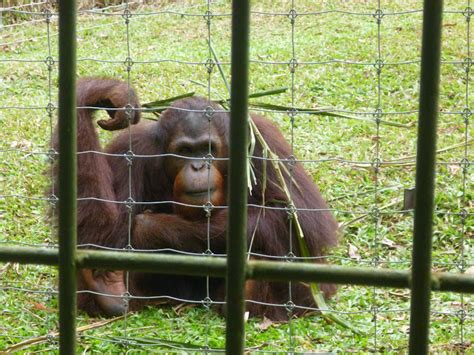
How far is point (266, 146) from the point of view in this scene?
3711 millimetres

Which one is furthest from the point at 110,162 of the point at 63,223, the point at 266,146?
the point at 63,223

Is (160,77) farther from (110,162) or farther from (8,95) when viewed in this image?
(110,162)

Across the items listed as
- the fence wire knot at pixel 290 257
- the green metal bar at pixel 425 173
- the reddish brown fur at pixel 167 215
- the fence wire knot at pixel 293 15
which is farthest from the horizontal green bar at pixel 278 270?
the reddish brown fur at pixel 167 215

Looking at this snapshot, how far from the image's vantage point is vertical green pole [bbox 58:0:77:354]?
1.23 m

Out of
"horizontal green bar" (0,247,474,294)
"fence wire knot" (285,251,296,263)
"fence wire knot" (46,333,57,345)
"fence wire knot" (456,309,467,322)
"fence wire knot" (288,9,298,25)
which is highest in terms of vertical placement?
"fence wire knot" (288,9,298,25)

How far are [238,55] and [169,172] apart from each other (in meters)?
2.87

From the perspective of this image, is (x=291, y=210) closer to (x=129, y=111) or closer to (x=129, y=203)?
(x=129, y=203)

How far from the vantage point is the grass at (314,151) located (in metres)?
3.49

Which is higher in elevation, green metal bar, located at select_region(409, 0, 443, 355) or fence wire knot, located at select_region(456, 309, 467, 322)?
green metal bar, located at select_region(409, 0, 443, 355)

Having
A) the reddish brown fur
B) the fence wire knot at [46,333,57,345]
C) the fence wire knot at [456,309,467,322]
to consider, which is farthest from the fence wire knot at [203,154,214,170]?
the fence wire knot at [456,309,467,322]

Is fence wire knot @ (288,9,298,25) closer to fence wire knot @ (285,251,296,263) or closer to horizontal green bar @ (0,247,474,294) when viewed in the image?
fence wire knot @ (285,251,296,263)

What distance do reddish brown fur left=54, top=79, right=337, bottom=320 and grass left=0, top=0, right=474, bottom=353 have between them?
0.20 m

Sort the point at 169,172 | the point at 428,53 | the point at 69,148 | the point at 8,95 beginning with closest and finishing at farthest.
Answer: the point at 428,53 → the point at 69,148 → the point at 169,172 → the point at 8,95

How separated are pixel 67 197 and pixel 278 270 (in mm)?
313
